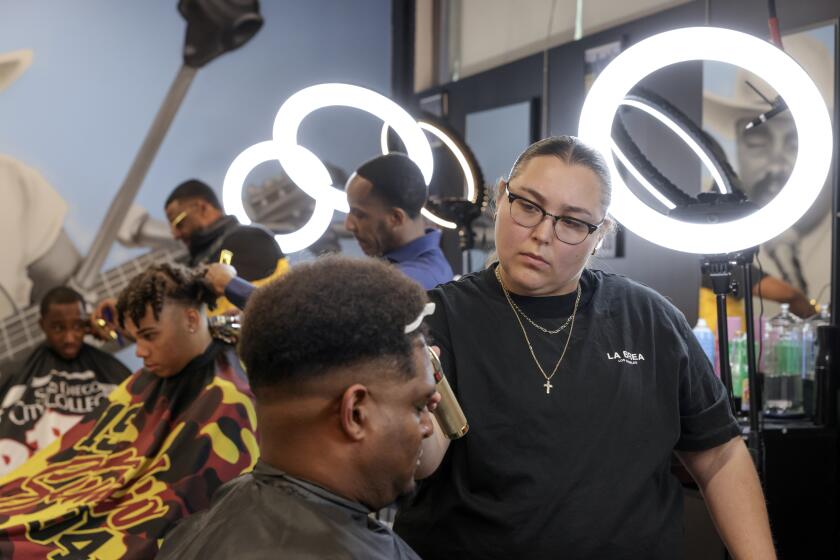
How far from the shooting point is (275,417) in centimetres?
108

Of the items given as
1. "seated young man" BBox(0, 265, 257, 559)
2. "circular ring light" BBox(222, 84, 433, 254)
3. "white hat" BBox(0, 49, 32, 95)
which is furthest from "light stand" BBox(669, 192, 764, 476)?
Result: "white hat" BBox(0, 49, 32, 95)

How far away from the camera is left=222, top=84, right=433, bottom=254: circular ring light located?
3.08m

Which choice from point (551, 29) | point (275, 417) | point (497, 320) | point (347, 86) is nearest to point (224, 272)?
point (347, 86)

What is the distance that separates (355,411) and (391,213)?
1680 millimetres

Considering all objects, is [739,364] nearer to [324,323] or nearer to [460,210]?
[460,210]

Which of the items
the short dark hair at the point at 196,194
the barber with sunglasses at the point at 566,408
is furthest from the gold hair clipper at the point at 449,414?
the short dark hair at the point at 196,194

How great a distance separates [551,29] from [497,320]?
2970 millimetres

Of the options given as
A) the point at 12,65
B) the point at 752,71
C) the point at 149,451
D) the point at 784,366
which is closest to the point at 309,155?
the point at 149,451

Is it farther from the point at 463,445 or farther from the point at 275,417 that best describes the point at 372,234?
the point at 275,417

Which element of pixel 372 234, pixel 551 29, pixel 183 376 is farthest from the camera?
pixel 551 29

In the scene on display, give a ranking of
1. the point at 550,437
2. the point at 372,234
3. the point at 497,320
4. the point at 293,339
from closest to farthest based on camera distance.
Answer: the point at 293,339 → the point at 550,437 → the point at 497,320 → the point at 372,234

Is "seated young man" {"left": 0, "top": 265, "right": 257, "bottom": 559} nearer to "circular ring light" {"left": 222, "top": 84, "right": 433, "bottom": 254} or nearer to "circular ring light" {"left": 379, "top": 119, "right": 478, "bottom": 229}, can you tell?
"circular ring light" {"left": 222, "top": 84, "right": 433, "bottom": 254}

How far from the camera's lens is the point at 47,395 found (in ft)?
15.4

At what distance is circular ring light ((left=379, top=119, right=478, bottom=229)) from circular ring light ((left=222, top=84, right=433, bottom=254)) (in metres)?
0.33
